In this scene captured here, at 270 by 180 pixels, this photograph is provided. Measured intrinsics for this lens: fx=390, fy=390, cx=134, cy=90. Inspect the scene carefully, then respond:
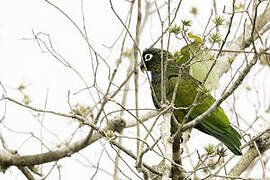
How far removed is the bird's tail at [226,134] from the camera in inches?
174

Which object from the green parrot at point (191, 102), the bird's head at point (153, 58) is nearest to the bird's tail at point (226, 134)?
the green parrot at point (191, 102)

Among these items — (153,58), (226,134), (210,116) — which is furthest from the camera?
(153,58)

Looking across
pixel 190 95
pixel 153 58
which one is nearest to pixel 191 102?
pixel 190 95

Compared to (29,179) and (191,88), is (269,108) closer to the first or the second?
(191,88)

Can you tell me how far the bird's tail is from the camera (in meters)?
4.42

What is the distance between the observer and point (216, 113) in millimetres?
4789

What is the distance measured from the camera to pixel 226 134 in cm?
466

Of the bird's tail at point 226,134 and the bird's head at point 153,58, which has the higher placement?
the bird's head at point 153,58

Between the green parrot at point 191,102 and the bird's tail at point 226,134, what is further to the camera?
the green parrot at point 191,102

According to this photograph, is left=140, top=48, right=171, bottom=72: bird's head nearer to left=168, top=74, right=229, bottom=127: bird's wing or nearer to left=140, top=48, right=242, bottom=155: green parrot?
left=140, top=48, right=242, bottom=155: green parrot

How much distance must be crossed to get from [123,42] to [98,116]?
3.15ft

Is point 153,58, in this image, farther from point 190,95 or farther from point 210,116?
point 210,116

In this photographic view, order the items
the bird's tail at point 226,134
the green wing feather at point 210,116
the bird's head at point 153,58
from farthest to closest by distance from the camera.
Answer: the bird's head at point 153,58 < the green wing feather at point 210,116 < the bird's tail at point 226,134

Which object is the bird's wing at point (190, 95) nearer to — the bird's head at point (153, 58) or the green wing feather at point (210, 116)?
the green wing feather at point (210, 116)
